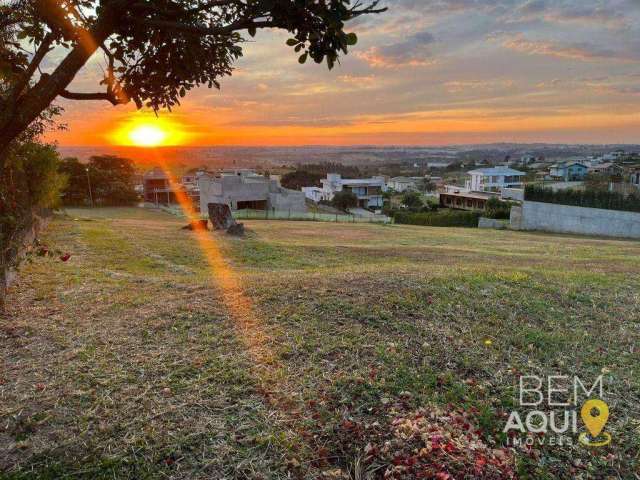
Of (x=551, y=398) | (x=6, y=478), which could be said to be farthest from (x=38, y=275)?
(x=551, y=398)

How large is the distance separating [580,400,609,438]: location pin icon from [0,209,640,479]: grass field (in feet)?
0.23

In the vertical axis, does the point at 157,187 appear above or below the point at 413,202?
above

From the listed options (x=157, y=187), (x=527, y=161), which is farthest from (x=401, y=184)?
(x=527, y=161)

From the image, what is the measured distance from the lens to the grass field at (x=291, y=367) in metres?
2.56

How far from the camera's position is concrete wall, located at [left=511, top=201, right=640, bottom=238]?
22.3 m

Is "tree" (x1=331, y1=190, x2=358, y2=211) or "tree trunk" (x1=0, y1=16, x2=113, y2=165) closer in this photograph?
"tree trunk" (x1=0, y1=16, x2=113, y2=165)

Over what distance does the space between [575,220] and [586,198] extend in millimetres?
1287

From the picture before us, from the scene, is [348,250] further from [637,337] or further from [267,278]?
[637,337]

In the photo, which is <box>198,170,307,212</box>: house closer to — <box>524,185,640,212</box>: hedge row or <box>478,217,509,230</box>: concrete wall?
<box>478,217,509,230</box>: concrete wall

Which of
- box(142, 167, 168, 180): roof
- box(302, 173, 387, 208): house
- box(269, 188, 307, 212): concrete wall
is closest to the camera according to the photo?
box(269, 188, 307, 212): concrete wall

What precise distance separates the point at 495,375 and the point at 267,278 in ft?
11.6

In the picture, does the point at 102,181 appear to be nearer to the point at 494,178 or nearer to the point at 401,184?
the point at 494,178

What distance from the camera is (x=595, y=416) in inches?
121

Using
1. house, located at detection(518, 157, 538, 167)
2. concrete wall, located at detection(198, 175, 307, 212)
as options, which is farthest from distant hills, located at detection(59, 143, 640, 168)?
concrete wall, located at detection(198, 175, 307, 212)
